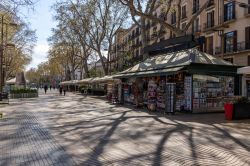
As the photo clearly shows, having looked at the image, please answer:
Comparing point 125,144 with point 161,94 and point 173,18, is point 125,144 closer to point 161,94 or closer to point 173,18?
point 161,94

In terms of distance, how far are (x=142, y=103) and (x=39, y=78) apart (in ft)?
491

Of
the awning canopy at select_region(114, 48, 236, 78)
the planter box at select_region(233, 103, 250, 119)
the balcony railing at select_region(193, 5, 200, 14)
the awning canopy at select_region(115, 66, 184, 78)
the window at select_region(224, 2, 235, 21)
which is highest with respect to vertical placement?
the balcony railing at select_region(193, 5, 200, 14)

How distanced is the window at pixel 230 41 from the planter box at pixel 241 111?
73.1 ft

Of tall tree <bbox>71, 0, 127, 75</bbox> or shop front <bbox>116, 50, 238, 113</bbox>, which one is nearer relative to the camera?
shop front <bbox>116, 50, 238, 113</bbox>

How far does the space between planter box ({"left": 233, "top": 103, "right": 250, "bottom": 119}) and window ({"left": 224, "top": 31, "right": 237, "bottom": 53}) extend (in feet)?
73.1

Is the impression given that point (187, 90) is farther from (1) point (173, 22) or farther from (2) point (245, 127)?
(1) point (173, 22)

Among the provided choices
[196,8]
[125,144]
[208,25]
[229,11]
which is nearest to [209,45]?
[208,25]

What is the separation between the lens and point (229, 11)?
129 feet

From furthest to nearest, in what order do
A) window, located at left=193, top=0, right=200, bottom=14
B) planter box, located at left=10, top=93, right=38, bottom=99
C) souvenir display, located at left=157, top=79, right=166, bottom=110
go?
window, located at left=193, top=0, right=200, bottom=14 < planter box, located at left=10, top=93, right=38, bottom=99 < souvenir display, located at left=157, top=79, right=166, bottom=110

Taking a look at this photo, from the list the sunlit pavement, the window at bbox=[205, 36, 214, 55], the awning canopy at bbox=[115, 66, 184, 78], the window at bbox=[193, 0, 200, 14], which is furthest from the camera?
the window at bbox=[193, 0, 200, 14]

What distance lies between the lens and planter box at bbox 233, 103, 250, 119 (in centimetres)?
1631

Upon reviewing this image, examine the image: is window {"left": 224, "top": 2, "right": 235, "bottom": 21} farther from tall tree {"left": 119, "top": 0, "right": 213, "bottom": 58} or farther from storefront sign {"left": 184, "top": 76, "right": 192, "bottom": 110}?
storefront sign {"left": 184, "top": 76, "right": 192, "bottom": 110}

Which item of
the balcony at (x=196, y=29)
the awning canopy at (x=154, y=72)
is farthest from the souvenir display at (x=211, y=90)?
the balcony at (x=196, y=29)

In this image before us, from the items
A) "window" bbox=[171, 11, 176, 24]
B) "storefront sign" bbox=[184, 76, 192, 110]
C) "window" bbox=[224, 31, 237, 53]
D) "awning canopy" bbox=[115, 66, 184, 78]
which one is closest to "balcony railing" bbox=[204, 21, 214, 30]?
"window" bbox=[224, 31, 237, 53]
